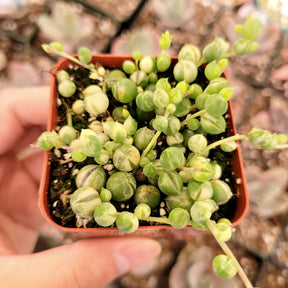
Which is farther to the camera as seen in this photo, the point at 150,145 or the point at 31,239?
the point at 31,239

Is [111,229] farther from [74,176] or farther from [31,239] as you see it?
[31,239]

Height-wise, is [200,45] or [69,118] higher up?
[200,45]

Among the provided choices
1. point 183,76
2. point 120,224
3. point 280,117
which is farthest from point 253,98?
point 120,224

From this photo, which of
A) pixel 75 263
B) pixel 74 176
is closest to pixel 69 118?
pixel 74 176

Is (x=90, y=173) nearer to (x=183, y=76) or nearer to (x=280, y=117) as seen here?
(x=183, y=76)

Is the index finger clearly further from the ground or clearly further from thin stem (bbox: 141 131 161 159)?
thin stem (bbox: 141 131 161 159)

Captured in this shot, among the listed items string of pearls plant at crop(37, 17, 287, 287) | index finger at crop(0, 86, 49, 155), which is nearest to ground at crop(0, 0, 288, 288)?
index finger at crop(0, 86, 49, 155)
